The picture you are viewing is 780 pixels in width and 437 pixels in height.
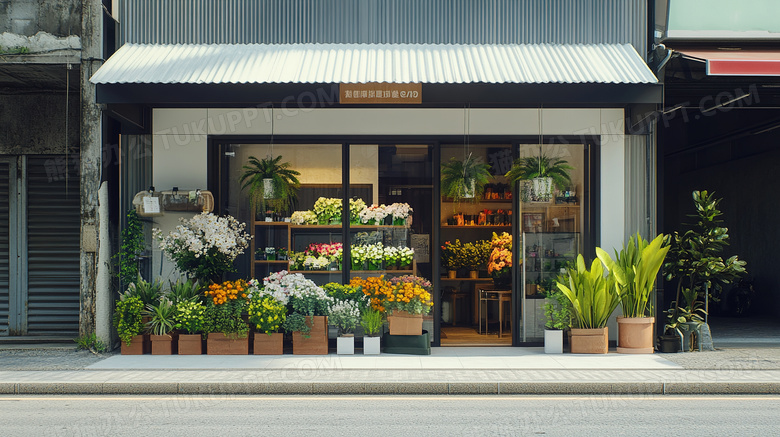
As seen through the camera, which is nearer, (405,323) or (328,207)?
(405,323)

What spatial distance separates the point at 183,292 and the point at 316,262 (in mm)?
2118

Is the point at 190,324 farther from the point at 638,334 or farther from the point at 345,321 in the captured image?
the point at 638,334

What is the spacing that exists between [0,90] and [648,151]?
10881 millimetres

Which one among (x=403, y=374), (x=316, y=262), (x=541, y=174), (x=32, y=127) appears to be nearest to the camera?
(x=403, y=374)

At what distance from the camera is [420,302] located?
10180mm

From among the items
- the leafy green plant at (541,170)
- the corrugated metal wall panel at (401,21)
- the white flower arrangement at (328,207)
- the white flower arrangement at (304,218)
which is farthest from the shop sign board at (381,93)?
the leafy green plant at (541,170)

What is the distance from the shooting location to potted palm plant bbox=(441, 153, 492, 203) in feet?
36.1

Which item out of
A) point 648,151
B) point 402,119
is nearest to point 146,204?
point 402,119

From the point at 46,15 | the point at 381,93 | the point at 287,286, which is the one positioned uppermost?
the point at 46,15

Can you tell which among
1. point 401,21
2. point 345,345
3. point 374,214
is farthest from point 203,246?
point 401,21

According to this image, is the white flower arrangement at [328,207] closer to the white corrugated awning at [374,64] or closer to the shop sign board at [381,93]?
the shop sign board at [381,93]

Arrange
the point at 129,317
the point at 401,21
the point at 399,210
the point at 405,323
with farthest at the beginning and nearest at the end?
1. the point at 399,210
2. the point at 401,21
3. the point at 405,323
4. the point at 129,317

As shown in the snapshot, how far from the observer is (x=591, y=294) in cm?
1004

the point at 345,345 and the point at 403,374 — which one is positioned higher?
the point at 345,345
